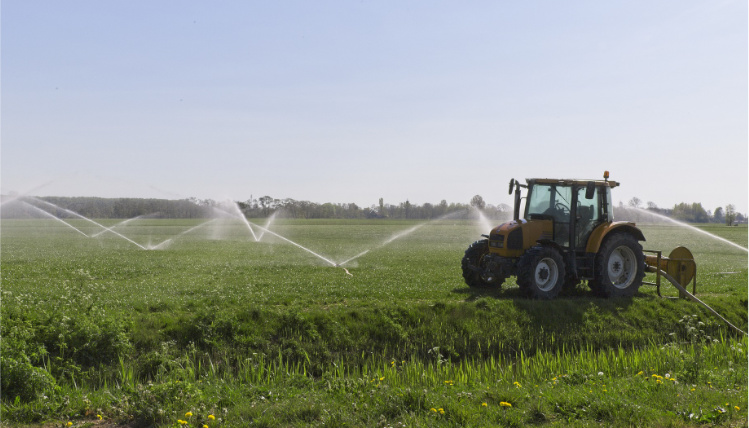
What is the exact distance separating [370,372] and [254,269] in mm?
13078

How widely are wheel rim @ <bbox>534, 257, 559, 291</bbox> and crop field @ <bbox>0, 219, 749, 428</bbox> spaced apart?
0.56 m

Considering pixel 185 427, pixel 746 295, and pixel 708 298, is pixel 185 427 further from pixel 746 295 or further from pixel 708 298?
pixel 746 295

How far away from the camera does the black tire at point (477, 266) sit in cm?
1761

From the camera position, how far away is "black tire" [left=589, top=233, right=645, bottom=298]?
54.0 feet

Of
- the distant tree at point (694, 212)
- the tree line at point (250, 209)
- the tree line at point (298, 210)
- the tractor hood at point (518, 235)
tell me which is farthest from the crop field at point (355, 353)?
the distant tree at point (694, 212)

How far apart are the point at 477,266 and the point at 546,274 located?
7.18 ft

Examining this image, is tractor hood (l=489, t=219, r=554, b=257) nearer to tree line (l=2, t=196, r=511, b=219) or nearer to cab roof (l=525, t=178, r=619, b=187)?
cab roof (l=525, t=178, r=619, b=187)

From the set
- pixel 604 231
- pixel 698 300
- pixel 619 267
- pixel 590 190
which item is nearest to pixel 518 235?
pixel 590 190

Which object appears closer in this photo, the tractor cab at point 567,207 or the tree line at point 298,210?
the tractor cab at point 567,207

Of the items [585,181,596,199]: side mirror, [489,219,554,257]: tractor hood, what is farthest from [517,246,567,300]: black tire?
[585,181,596,199]: side mirror

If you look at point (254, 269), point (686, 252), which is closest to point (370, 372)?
point (686, 252)

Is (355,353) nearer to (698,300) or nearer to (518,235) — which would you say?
(518,235)

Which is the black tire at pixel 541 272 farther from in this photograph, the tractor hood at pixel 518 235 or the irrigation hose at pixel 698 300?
the irrigation hose at pixel 698 300

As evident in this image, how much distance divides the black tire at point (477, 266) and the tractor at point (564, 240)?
32 cm
